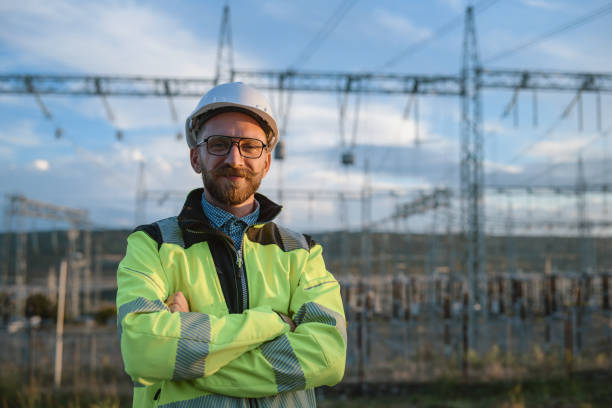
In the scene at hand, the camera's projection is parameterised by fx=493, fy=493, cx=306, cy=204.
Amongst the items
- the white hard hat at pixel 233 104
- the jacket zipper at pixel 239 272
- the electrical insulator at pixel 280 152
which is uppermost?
the electrical insulator at pixel 280 152

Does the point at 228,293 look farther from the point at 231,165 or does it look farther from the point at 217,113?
the point at 217,113

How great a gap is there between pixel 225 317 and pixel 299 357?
258 mm

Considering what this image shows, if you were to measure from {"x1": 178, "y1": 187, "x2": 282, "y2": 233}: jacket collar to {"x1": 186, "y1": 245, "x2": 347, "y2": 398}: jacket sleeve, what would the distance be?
0.25 meters

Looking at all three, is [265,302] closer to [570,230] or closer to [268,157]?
[268,157]

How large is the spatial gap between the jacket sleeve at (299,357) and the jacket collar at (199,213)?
0.25 meters

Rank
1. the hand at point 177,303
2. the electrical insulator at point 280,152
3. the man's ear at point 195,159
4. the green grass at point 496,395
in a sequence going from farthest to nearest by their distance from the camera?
the electrical insulator at point 280,152, the green grass at point 496,395, the man's ear at point 195,159, the hand at point 177,303

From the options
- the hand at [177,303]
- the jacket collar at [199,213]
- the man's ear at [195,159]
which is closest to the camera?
the hand at [177,303]

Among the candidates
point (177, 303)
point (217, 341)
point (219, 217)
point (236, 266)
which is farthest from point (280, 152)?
point (217, 341)

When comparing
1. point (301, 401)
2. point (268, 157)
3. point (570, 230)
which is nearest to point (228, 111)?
point (268, 157)

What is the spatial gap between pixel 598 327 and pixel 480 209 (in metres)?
9.11

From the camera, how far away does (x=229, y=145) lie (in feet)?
5.46

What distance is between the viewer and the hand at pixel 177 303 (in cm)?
152

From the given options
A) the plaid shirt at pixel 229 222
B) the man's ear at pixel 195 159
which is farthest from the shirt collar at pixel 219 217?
the man's ear at pixel 195 159

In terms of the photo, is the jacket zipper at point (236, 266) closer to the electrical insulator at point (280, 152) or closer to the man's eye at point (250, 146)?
the man's eye at point (250, 146)
